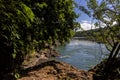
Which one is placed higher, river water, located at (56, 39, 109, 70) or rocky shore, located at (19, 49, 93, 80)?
rocky shore, located at (19, 49, 93, 80)

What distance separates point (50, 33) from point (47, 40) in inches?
26.1

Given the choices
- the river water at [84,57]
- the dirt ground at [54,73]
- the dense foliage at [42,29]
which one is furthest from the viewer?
the river water at [84,57]

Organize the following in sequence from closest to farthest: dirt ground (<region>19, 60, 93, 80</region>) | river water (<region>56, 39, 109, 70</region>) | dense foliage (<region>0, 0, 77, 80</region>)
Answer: dirt ground (<region>19, 60, 93, 80</region>) → dense foliage (<region>0, 0, 77, 80</region>) → river water (<region>56, 39, 109, 70</region>)

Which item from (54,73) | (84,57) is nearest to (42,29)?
(54,73)

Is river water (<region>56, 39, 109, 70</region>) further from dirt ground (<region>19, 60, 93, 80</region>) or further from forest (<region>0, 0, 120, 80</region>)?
dirt ground (<region>19, 60, 93, 80</region>)

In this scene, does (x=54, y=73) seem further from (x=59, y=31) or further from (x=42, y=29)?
→ (x=59, y=31)

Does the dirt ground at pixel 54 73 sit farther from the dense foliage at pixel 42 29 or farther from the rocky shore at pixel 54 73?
the dense foliage at pixel 42 29

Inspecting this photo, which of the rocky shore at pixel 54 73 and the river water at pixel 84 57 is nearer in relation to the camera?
the rocky shore at pixel 54 73

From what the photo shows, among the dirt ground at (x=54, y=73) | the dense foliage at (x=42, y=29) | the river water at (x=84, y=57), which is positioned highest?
the dense foliage at (x=42, y=29)

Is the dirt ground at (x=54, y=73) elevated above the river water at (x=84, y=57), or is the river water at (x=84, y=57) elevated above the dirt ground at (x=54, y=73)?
the dirt ground at (x=54, y=73)

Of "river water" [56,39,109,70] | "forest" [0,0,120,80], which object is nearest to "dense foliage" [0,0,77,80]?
"forest" [0,0,120,80]

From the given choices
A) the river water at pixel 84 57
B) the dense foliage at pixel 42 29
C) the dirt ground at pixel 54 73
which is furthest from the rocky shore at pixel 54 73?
the river water at pixel 84 57

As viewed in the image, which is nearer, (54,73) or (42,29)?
(54,73)

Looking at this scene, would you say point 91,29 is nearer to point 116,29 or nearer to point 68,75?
point 116,29
